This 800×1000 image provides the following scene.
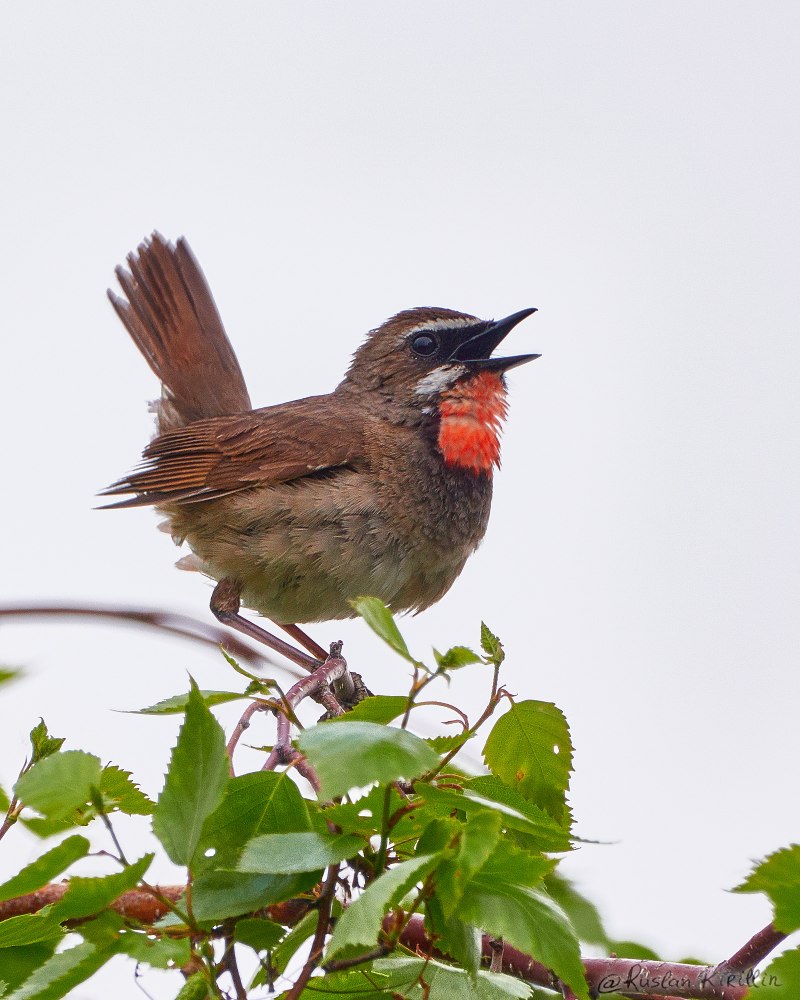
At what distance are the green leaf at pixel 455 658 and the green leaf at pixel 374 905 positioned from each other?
247 millimetres

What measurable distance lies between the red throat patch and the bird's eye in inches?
12.2

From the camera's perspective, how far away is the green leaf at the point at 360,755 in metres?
1.45

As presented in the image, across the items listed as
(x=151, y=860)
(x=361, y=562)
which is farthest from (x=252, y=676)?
(x=361, y=562)

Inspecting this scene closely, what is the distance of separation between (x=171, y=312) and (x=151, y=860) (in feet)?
16.5

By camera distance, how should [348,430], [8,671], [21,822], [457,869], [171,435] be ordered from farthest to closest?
1. [171,435]
2. [348,430]
3. [21,822]
4. [8,671]
5. [457,869]

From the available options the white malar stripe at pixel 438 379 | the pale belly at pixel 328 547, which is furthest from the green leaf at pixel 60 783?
the white malar stripe at pixel 438 379

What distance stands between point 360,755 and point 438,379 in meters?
4.02

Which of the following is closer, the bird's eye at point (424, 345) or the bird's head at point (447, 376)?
the bird's head at point (447, 376)

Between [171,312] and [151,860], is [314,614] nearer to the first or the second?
[171,312]

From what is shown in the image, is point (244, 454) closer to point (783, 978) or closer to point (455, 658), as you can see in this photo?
point (455, 658)

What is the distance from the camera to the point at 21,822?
85.7 inches

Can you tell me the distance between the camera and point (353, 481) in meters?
4.97

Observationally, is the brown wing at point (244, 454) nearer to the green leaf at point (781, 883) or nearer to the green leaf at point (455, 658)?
the green leaf at point (455, 658)

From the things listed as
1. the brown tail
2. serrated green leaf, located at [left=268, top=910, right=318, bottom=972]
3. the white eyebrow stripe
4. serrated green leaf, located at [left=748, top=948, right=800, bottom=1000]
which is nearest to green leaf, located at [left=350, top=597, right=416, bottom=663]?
serrated green leaf, located at [left=268, top=910, right=318, bottom=972]
